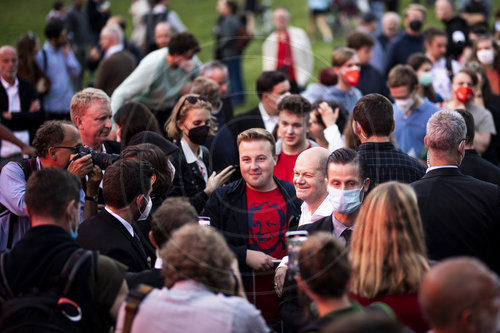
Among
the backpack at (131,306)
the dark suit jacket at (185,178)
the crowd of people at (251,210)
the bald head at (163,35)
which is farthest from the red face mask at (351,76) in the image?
the backpack at (131,306)

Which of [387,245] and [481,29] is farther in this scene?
[481,29]

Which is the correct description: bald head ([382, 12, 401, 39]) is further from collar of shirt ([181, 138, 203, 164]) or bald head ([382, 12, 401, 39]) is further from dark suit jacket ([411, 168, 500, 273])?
dark suit jacket ([411, 168, 500, 273])

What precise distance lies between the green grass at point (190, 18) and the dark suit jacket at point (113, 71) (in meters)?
6.02

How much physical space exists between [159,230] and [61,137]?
1516mm

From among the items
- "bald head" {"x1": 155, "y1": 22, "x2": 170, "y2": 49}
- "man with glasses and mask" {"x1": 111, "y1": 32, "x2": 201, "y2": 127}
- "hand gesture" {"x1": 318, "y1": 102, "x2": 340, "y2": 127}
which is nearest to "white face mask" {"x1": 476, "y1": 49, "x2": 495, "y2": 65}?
"hand gesture" {"x1": 318, "y1": 102, "x2": 340, "y2": 127}

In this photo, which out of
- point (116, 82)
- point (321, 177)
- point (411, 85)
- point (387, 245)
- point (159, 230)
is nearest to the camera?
point (387, 245)

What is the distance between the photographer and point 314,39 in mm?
17750

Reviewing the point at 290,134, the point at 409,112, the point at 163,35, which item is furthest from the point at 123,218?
the point at 163,35

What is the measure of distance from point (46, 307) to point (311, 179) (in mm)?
2106

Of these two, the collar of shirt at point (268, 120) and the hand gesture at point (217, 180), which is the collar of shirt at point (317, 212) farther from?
the collar of shirt at point (268, 120)

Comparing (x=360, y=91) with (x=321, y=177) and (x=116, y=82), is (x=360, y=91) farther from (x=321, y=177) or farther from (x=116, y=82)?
(x=321, y=177)

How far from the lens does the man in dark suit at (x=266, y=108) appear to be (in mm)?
6703

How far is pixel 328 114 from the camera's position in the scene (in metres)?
6.37

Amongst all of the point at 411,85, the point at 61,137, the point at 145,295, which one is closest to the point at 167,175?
the point at 61,137
